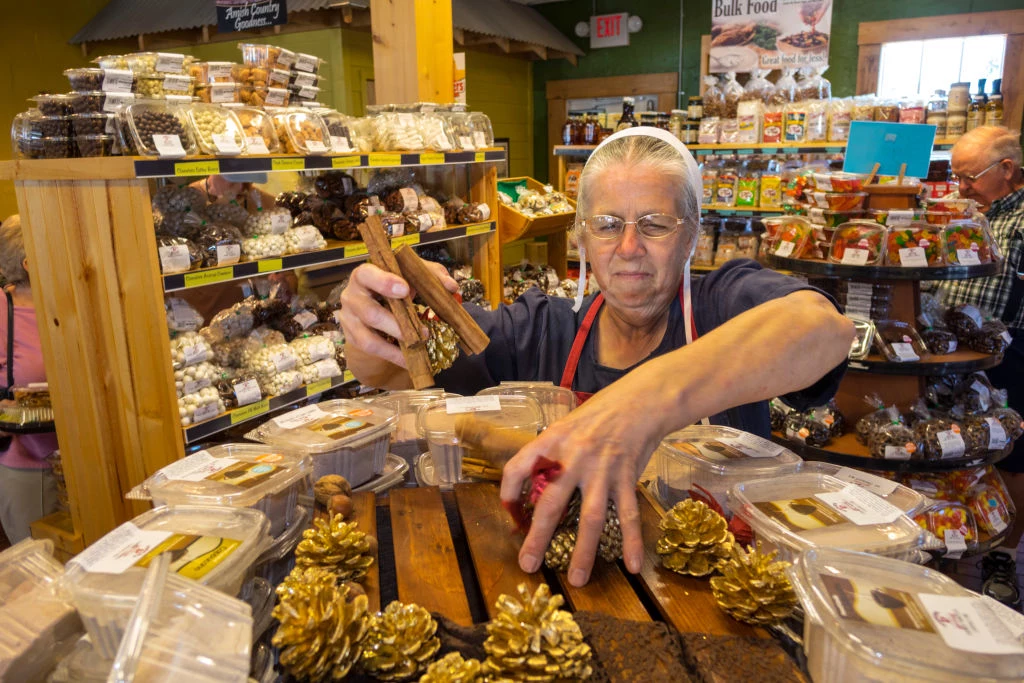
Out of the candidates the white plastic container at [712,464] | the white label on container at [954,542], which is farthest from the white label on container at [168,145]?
the white label on container at [954,542]

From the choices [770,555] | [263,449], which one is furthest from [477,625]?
[263,449]

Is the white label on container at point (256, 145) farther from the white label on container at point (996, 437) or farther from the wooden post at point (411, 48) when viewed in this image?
the white label on container at point (996, 437)

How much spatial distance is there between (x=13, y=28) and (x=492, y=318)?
6.57m

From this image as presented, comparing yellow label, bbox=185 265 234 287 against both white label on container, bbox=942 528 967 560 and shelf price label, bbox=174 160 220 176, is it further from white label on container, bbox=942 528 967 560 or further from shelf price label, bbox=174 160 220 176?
white label on container, bbox=942 528 967 560

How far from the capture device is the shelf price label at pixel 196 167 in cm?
244

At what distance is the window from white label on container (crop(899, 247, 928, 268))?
4.30 m

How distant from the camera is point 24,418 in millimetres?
2941

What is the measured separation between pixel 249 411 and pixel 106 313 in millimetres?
666

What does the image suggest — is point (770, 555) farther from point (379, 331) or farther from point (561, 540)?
point (379, 331)

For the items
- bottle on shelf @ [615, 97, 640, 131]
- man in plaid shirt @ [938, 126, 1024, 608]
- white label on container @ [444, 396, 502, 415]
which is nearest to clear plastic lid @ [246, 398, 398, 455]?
white label on container @ [444, 396, 502, 415]

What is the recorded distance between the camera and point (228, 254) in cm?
277

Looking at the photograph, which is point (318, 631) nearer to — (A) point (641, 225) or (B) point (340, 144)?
(A) point (641, 225)

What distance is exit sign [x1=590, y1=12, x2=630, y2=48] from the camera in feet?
26.8

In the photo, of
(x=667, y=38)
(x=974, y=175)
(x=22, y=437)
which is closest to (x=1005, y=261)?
(x=974, y=175)
